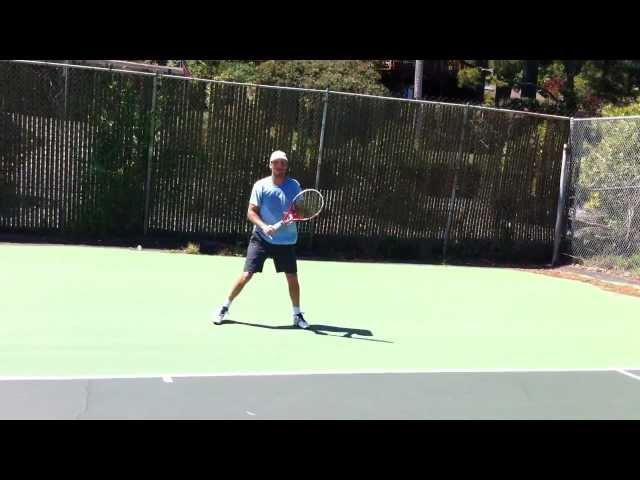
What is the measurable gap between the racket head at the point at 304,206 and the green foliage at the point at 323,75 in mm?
13531

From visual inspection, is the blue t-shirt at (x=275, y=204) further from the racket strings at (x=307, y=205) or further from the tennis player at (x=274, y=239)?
the racket strings at (x=307, y=205)

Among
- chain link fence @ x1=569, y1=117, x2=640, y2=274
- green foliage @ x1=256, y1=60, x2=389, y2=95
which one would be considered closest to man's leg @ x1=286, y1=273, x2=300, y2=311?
chain link fence @ x1=569, y1=117, x2=640, y2=274

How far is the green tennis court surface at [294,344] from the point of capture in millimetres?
5922

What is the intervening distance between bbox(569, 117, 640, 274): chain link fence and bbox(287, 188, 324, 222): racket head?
6862 mm

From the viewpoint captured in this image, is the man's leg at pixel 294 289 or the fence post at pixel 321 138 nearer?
the man's leg at pixel 294 289

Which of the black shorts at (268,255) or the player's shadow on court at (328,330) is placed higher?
the black shorts at (268,255)

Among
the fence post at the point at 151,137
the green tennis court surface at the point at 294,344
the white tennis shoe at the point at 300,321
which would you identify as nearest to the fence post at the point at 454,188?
the green tennis court surface at the point at 294,344

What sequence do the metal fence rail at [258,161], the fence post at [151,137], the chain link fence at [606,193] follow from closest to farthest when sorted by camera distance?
the metal fence rail at [258,161] < the fence post at [151,137] < the chain link fence at [606,193]

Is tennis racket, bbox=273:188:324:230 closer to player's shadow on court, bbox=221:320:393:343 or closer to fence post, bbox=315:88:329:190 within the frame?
player's shadow on court, bbox=221:320:393:343

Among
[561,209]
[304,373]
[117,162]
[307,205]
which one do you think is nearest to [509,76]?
[561,209]

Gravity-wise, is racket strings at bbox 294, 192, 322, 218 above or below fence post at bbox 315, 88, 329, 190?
below

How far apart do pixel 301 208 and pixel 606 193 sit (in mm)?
7356

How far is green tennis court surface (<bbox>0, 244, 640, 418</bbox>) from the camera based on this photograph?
592 centimetres
